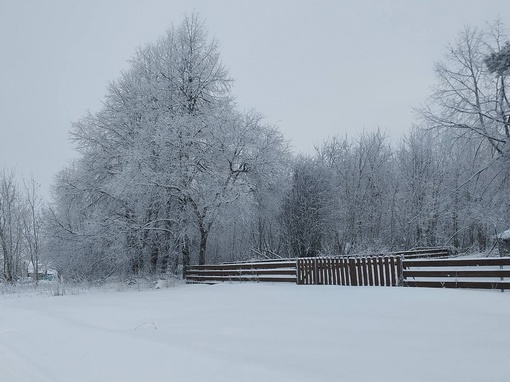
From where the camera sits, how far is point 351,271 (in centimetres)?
1363

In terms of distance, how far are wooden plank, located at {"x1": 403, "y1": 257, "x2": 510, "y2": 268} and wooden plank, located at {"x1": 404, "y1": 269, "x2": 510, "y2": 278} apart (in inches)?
7.0

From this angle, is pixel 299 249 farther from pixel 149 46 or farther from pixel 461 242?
pixel 149 46

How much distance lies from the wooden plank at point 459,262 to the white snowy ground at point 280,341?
129 cm

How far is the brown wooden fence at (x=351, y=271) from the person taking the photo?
1265cm

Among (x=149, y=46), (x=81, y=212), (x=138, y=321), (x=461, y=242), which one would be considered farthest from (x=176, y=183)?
(x=461, y=242)

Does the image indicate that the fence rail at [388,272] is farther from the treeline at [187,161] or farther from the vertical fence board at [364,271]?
the treeline at [187,161]

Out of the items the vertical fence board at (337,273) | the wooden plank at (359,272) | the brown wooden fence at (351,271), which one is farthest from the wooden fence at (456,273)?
the vertical fence board at (337,273)

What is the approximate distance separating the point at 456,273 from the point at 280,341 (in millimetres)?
7041

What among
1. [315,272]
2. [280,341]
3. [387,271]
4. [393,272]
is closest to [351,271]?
[387,271]

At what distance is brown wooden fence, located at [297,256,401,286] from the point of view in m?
12.6

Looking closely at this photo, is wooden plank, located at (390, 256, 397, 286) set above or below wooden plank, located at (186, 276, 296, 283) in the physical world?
above

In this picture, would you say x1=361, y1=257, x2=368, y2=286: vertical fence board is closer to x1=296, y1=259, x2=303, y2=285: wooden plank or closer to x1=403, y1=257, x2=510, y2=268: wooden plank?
x1=403, y1=257, x2=510, y2=268: wooden plank

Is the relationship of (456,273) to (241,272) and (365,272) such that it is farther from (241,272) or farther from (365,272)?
(241,272)

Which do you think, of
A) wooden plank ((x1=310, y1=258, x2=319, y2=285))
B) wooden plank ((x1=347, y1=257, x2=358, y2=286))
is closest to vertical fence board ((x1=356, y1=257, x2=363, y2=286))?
wooden plank ((x1=347, y1=257, x2=358, y2=286))
